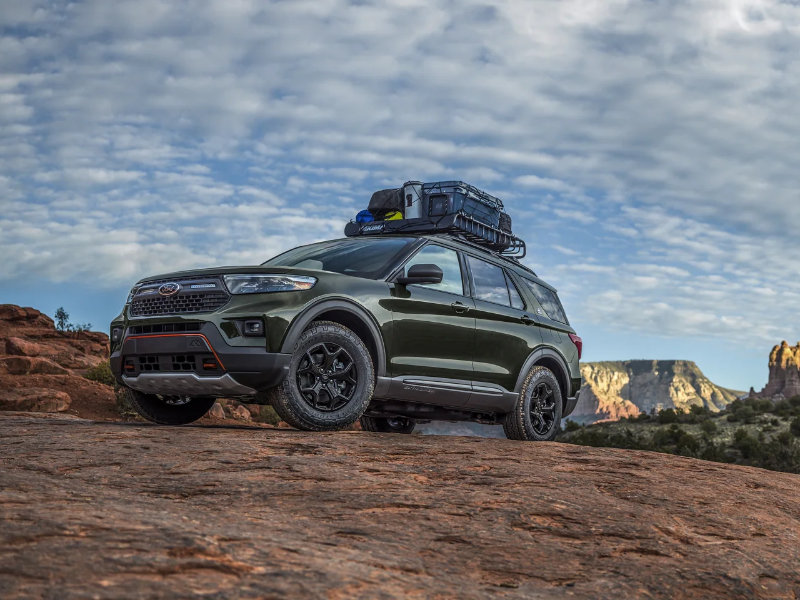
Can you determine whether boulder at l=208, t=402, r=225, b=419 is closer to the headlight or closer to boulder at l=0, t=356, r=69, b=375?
boulder at l=0, t=356, r=69, b=375

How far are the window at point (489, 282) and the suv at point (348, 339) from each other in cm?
2

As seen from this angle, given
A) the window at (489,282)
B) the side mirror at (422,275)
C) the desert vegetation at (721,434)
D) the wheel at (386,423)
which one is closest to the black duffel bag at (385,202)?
the window at (489,282)

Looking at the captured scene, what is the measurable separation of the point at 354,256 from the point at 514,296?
2158 mm

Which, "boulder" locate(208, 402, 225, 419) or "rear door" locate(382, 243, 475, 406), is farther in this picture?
"boulder" locate(208, 402, 225, 419)

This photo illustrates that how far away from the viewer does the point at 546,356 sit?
30.0ft

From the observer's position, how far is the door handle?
784cm

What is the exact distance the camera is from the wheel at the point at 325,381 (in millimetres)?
6324

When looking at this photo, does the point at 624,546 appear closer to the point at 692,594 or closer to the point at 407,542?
the point at 692,594

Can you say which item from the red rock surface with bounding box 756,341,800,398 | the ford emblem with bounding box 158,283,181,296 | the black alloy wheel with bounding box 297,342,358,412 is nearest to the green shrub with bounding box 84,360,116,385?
the ford emblem with bounding box 158,283,181,296

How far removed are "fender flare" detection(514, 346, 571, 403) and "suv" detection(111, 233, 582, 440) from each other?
21 millimetres

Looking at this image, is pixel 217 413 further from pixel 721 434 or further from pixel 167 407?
pixel 721 434

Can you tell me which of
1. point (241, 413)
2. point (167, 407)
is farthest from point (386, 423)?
point (241, 413)

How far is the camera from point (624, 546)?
4090 mm

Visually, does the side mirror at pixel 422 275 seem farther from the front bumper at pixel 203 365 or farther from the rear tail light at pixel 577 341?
the rear tail light at pixel 577 341
